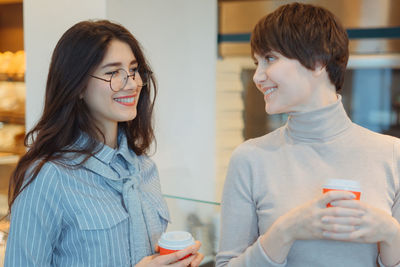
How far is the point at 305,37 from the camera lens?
1150 mm

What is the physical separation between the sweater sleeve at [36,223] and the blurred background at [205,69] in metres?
0.70

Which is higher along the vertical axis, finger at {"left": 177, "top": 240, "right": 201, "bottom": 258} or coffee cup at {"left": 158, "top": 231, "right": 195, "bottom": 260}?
coffee cup at {"left": 158, "top": 231, "right": 195, "bottom": 260}

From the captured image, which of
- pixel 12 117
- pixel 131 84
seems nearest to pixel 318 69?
pixel 131 84

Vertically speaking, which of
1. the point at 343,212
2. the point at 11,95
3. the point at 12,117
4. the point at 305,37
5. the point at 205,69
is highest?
the point at 305,37

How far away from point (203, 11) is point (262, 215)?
1.63 m

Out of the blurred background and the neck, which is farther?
the blurred background

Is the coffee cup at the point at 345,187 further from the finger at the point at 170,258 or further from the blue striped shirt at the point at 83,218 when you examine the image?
the blue striped shirt at the point at 83,218

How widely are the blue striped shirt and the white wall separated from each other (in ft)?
2.95

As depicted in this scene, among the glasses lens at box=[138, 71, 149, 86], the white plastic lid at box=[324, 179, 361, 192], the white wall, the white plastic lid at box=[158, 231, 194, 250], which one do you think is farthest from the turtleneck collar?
the white wall

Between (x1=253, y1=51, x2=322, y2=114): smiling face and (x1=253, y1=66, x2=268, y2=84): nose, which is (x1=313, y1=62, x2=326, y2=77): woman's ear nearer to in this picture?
(x1=253, y1=51, x2=322, y2=114): smiling face

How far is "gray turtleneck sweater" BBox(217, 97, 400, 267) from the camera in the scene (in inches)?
46.1

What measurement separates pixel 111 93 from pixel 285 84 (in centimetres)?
48

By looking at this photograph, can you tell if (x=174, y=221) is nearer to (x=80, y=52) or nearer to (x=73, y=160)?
(x=73, y=160)

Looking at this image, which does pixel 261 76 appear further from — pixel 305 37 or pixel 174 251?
pixel 174 251
